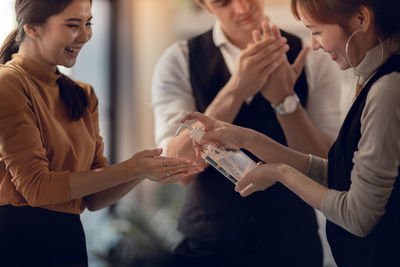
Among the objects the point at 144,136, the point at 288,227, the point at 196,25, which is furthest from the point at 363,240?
the point at 196,25

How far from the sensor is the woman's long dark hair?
32.9 inches

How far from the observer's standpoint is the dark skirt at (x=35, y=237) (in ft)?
2.84

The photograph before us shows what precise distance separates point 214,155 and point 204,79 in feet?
1.17

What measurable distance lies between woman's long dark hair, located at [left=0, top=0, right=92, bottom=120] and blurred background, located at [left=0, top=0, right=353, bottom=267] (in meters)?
1.38

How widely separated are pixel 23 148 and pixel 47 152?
0.16 ft

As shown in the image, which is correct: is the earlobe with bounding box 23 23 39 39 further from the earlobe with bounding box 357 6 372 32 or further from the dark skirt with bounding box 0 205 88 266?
the earlobe with bounding box 357 6 372 32

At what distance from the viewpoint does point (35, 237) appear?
2.89 ft

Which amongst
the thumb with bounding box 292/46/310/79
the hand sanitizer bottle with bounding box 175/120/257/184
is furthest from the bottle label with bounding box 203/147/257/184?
the thumb with bounding box 292/46/310/79

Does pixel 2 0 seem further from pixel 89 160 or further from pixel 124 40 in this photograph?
pixel 124 40

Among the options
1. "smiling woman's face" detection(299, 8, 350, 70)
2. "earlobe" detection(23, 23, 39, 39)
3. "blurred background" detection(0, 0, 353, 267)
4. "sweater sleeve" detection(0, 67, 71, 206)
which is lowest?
"blurred background" detection(0, 0, 353, 267)

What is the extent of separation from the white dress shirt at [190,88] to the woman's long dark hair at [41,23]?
28 cm

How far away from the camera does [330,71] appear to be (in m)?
1.19

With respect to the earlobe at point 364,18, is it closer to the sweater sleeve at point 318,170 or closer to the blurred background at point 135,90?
the sweater sleeve at point 318,170

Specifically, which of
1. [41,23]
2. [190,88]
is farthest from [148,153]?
[190,88]
